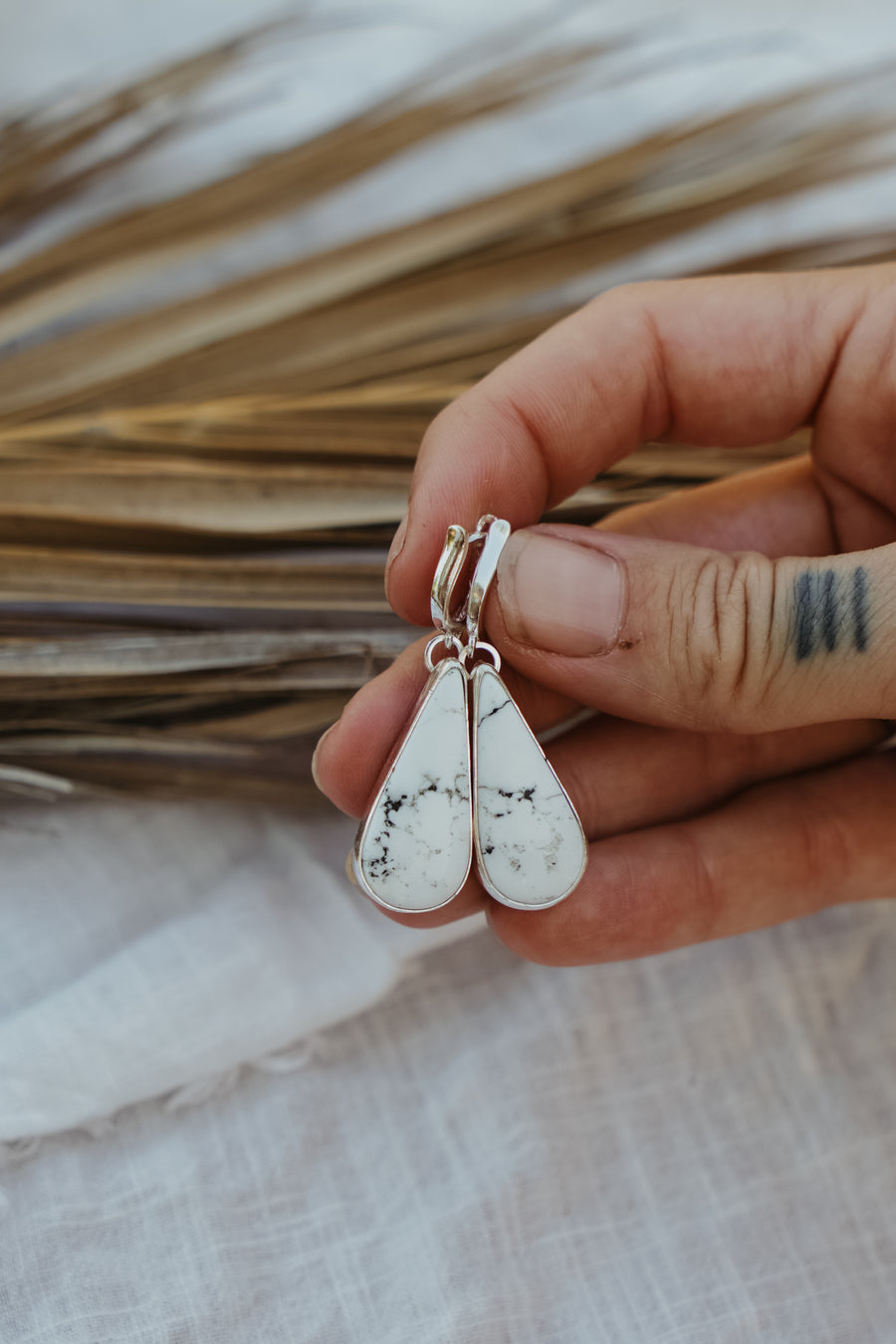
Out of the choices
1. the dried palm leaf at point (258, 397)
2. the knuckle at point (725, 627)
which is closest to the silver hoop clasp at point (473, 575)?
the knuckle at point (725, 627)

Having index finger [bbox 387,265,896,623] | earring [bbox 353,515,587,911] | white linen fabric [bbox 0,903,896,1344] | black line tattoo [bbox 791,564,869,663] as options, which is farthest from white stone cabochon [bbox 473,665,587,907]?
white linen fabric [bbox 0,903,896,1344]

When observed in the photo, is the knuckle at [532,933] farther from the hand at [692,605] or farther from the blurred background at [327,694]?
the blurred background at [327,694]

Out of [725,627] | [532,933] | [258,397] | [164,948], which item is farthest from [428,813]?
[258,397]

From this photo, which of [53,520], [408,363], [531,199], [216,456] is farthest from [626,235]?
[53,520]

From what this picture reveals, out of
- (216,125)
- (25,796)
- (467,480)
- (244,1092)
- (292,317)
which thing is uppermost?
(216,125)

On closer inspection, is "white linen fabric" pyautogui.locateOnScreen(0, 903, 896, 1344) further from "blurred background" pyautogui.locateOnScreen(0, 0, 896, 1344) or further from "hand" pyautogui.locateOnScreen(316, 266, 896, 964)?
"hand" pyautogui.locateOnScreen(316, 266, 896, 964)

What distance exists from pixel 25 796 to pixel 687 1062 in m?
0.81

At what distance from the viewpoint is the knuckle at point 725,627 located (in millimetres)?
848

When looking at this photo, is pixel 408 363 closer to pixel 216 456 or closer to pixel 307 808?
pixel 216 456

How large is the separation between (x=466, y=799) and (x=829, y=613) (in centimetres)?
32

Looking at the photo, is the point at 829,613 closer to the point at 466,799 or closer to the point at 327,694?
the point at 466,799

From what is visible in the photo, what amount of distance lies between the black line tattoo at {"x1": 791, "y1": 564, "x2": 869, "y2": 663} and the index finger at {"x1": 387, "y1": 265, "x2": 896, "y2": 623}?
0.29m

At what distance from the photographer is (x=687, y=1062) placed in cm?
119

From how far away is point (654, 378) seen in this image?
1.09 meters
